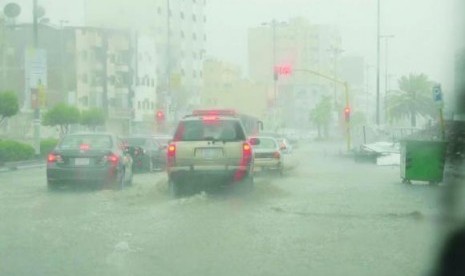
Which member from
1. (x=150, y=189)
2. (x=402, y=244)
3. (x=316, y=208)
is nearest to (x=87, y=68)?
(x=150, y=189)

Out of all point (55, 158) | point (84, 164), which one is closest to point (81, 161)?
point (84, 164)

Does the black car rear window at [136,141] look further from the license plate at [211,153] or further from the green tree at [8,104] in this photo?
the license plate at [211,153]

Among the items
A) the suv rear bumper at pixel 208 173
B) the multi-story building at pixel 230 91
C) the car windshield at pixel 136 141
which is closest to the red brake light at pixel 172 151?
the suv rear bumper at pixel 208 173

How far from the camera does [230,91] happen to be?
104562 millimetres

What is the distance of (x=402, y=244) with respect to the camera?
10.3 m

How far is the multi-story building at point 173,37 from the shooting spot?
27.5m

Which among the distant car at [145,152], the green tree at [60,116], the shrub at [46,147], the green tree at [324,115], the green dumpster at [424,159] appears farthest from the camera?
the green tree at [324,115]

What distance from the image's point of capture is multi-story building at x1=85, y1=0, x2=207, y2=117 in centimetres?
2752

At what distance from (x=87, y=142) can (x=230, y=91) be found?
283 ft

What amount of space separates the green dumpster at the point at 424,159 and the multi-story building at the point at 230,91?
2939 inches

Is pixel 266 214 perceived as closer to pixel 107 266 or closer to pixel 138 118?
pixel 107 266

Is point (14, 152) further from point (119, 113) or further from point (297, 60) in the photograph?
point (297, 60)

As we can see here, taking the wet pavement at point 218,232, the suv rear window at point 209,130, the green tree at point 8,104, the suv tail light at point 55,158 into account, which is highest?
the green tree at point 8,104

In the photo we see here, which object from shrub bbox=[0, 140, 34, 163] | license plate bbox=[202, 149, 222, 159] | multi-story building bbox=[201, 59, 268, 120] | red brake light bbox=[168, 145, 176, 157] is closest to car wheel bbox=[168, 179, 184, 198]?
red brake light bbox=[168, 145, 176, 157]
